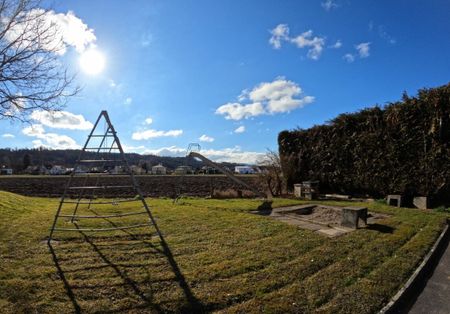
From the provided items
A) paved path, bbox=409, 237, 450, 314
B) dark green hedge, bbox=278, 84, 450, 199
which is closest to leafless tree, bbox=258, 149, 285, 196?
dark green hedge, bbox=278, 84, 450, 199

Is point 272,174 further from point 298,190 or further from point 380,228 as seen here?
point 380,228

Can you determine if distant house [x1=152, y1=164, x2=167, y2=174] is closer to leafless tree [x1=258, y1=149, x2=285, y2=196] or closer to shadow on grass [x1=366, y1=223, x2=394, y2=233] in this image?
leafless tree [x1=258, y1=149, x2=285, y2=196]

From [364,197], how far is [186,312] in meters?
12.2

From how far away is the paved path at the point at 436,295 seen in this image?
12.8 ft

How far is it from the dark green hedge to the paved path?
714 centimetres

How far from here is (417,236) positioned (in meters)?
6.89

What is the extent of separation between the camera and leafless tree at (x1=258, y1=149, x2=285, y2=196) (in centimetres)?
1702

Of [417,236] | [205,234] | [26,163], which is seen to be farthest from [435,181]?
[26,163]

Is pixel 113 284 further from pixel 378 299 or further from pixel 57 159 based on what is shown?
pixel 57 159

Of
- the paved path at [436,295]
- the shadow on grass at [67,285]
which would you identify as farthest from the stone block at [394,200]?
the shadow on grass at [67,285]

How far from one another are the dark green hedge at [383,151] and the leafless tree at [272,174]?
490 mm

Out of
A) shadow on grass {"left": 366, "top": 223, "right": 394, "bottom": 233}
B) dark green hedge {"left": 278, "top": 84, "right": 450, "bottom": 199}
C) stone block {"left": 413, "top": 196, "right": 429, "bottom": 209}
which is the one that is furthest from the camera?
dark green hedge {"left": 278, "top": 84, "right": 450, "bottom": 199}

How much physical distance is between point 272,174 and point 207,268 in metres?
12.9

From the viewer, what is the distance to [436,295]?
431 cm
